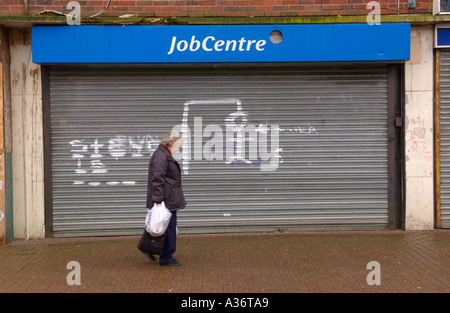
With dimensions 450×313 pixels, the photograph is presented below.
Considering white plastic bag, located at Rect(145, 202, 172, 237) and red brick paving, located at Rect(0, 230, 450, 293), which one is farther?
white plastic bag, located at Rect(145, 202, 172, 237)

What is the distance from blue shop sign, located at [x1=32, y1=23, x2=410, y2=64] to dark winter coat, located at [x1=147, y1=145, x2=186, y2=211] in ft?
7.65

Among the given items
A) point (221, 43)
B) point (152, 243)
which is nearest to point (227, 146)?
point (221, 43)

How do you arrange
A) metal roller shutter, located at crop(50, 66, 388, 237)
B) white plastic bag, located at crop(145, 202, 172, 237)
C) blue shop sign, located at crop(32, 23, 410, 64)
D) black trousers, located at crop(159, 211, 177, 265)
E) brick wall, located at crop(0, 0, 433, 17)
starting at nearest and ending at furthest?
white plastic bag, located at crop(145, 202, 172, 237)
black trousers, located at crop(159, 211, 177, 265)
blue shop sign, located at crop(32, 23, 410, 64)
brick wall, located at crop(0, 0, 433, 17)
metal roller shutter, located at crop(50, 66, 388, 237)

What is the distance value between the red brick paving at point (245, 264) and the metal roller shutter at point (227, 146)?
0.37 m

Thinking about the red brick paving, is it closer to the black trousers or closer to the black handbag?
the black trousers

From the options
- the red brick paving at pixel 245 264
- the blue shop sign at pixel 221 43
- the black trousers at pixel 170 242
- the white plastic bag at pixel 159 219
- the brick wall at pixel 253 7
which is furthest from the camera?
the brick wall at pixel 253 7

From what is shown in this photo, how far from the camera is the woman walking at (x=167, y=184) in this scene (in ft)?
21.3

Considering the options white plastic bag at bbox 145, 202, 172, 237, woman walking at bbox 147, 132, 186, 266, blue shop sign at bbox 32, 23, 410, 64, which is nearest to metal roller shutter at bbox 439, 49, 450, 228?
blue shop sign at bbox 32, 23, 410, 64

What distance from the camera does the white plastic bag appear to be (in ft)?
21.1

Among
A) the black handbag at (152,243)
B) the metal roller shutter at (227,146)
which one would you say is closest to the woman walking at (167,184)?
the black handbag at (152,243)

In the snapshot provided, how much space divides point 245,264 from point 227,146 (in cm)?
254

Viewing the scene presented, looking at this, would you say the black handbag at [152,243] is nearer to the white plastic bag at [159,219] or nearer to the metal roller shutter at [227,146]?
the white plastic bag at [159,219]

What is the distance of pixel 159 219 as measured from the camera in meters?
6.42

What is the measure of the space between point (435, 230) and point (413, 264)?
236cm
